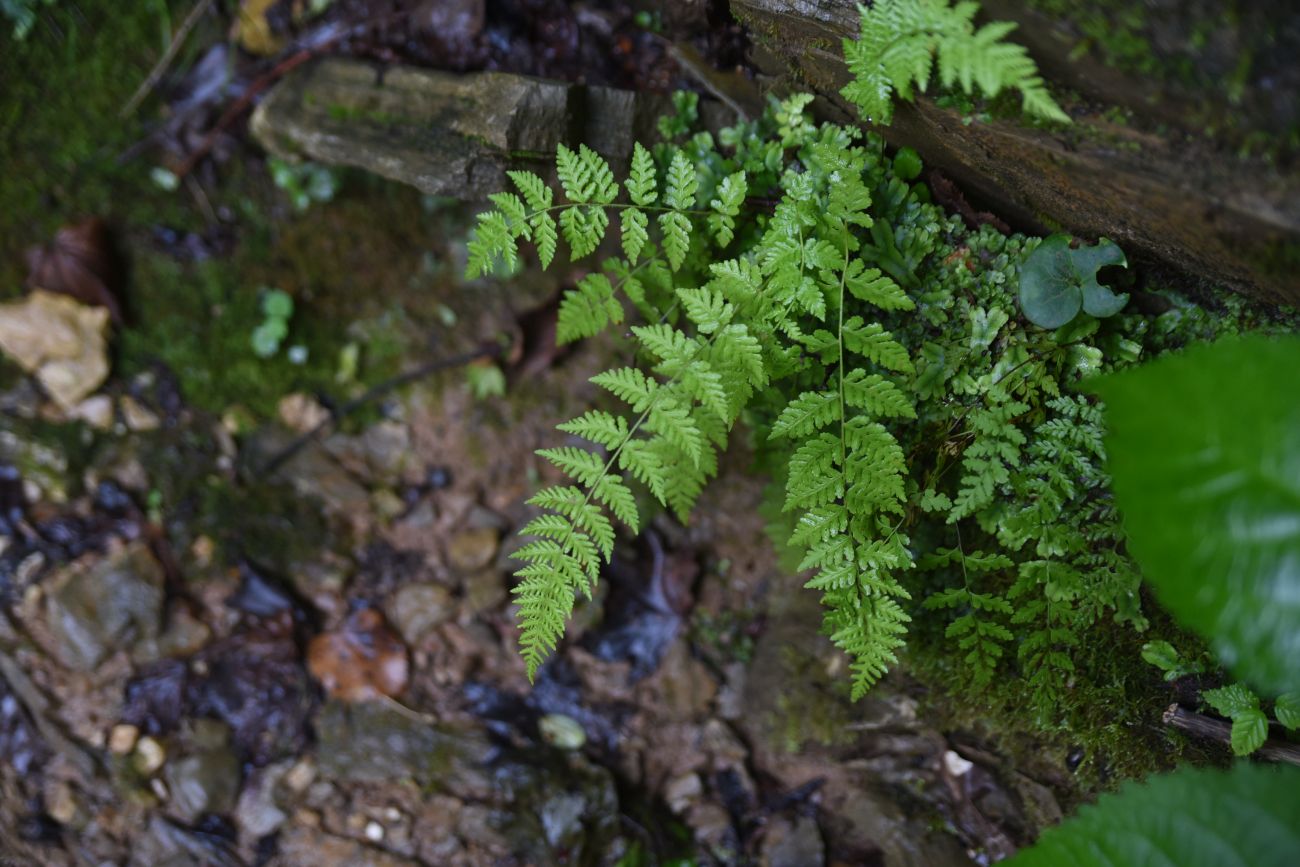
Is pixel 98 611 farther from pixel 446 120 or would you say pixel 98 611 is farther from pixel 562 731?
pixel 446 120

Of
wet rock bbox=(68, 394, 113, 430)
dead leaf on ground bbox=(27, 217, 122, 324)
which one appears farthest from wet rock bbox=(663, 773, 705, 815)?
dead leaf on ground bbox=(27, 217, 122, 324)

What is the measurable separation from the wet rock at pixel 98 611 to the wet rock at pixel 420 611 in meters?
1.26

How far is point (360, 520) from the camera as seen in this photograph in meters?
4.47

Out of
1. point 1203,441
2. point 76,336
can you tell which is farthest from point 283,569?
point 1203,441

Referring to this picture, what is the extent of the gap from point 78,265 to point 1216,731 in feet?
17.7

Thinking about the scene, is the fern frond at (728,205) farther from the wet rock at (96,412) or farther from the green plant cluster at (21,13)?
the green plant cluster at (21,13)

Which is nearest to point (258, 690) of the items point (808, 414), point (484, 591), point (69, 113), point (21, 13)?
point (484, 591)

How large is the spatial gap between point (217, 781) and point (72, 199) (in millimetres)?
3127

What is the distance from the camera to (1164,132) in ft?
7.01

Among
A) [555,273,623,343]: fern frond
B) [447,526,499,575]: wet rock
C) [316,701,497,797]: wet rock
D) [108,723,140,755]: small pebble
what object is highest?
[555,273,623,343]: fern frond

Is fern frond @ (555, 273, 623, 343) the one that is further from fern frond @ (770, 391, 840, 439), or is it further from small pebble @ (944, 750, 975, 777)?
small pebble @ (944, 750, 975, 777)

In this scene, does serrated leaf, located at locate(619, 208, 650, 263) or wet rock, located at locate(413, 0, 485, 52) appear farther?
wet rock, located at locate(413, 0, 485, 52)

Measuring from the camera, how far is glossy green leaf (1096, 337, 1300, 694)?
158 cm

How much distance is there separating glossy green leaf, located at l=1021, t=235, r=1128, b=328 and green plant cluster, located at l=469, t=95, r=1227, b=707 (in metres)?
0.09
